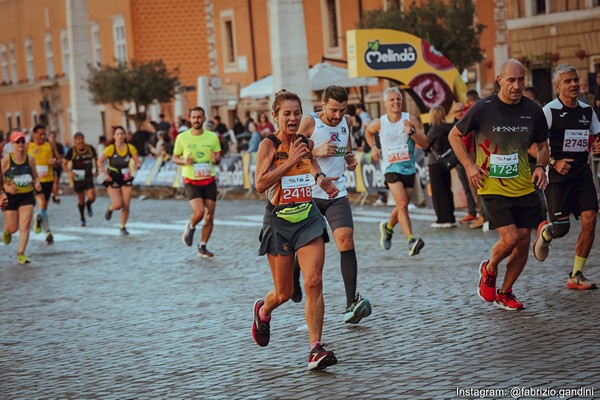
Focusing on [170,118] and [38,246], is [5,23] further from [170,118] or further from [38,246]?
[38,246]

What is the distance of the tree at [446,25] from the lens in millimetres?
35562

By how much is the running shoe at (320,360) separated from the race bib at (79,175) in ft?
59.1

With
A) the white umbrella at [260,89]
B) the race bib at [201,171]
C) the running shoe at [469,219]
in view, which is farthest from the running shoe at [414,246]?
the white umbrella at [260,89]

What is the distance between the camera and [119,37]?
59.7 m

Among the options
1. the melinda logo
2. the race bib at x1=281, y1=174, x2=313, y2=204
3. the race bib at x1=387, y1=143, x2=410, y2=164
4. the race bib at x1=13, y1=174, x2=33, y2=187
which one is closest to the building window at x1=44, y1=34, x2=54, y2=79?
the melinda logo

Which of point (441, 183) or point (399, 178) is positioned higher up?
point (399, 178)

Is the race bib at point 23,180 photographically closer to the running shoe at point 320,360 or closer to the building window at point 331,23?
the running shoe at point 320,360

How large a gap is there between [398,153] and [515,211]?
5037 mm

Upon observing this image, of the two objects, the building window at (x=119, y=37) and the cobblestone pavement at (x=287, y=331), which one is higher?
the building window at (x=119, y=37)

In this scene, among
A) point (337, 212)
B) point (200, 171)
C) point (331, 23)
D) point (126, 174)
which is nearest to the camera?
point (337, 212)

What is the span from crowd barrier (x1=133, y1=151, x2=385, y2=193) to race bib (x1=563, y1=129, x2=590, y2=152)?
42.6 feet

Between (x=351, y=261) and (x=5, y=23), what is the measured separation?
226 feet

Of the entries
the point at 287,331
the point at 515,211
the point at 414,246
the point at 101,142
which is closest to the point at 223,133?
the point at 101,142

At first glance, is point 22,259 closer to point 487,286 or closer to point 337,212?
point 337,212
